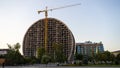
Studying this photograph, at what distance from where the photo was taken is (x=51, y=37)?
144125 mm

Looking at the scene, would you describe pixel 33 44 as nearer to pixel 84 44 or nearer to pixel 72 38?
pixel 72 38

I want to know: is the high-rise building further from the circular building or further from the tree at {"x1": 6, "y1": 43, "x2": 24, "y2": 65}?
the tree at {"x1": 6, "y1": 43, "x2": 24, "y2": 65}

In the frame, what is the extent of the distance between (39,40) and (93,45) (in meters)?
60.4

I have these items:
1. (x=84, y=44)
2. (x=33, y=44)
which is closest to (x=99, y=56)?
(x=33, y=44)

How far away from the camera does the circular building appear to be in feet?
471

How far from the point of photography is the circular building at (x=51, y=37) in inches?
5655

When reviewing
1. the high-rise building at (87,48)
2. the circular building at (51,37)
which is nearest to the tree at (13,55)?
the circular building at (51,37)

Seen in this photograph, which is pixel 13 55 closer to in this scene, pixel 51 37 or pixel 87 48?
pixel 51 37

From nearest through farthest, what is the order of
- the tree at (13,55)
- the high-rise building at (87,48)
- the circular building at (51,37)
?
the tree at (13,55), the circular building at (51,37), the high-rise building at (87,48)

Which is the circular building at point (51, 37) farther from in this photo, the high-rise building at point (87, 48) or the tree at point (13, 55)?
the tree at point (13, 55)

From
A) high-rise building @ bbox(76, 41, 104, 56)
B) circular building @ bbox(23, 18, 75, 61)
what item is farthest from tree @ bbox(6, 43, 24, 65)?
high-rise building @ bbox(76, 41, 104, 56)

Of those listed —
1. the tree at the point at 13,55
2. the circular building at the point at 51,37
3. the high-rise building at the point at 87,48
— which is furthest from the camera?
the high-rise building at the point at 87,48

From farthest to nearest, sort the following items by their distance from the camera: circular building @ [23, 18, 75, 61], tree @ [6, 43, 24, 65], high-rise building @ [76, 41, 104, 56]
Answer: high-rise building @ [76, 41, 104, 56]
circular building @ [23, 18, 75, 61]
tree @ [6, 43, 24, 65]

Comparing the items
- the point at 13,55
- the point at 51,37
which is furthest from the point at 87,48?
the point at 13,55
